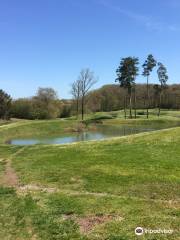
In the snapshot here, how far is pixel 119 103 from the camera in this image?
113 meters

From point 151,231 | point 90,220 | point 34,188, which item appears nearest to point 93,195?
point 90,220

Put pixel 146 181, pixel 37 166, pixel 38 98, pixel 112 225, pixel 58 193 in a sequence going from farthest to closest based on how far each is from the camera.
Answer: pixel 38 98, pixel 37 166, pixel 146 181, pixel 58 193, pixel 112 225

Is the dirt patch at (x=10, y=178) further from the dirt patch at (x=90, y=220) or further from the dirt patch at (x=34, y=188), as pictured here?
the dirt patch at (x=90, y=220)

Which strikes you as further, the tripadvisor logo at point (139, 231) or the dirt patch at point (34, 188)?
the dirt patch at point (34, 188)

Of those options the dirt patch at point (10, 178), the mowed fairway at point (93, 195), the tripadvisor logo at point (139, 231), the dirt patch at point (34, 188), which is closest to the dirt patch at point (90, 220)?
the mowed fairway at point (93, 195)

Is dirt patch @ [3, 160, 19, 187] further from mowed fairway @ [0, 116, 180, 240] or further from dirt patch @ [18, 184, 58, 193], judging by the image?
dirt patch @ [18, 184, 58, 193]

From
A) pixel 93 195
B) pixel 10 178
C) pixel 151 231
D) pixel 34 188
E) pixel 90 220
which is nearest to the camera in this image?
pixel 151 231

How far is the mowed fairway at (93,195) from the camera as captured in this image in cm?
866

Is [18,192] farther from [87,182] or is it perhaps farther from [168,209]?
[168,209]

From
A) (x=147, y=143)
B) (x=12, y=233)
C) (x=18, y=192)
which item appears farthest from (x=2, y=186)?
(x=147, y=143)

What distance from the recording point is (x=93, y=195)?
11602 mm

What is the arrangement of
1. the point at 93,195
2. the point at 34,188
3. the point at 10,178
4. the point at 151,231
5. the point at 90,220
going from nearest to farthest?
the point at 151,231
the point at 90,220
the point at 93,195
the point at 34,188
the point at 10,178

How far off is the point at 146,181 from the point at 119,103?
330 feet

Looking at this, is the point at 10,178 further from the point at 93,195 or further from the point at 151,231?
the point at 151,231
